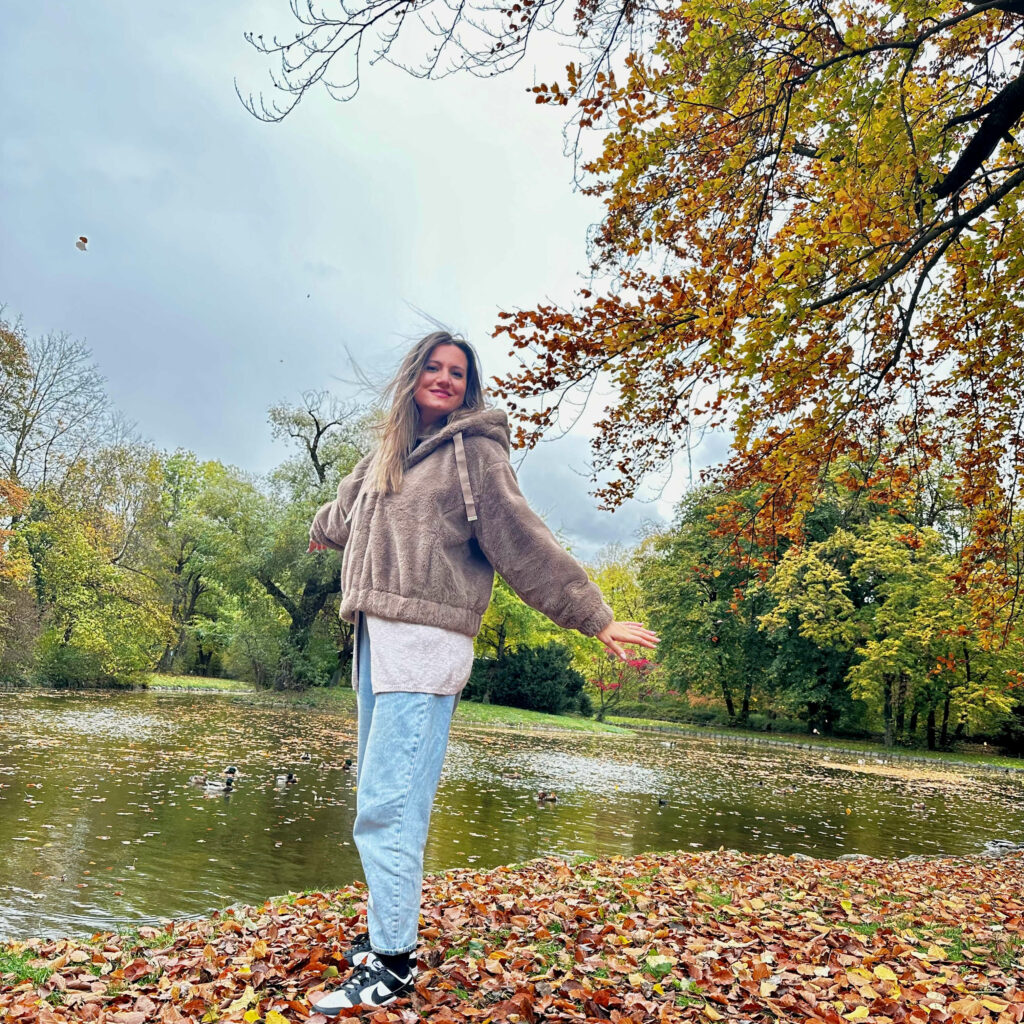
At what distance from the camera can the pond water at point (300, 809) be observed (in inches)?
238

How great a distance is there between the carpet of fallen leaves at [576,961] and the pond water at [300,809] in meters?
1.61

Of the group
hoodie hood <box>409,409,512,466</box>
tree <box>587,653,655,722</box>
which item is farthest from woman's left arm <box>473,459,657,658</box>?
tree <box>587,653,655,722</box>

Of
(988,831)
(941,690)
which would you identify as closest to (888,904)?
(988,831)

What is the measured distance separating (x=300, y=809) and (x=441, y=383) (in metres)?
7.50

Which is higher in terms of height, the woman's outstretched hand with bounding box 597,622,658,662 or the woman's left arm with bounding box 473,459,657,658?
the woman's left arm with bounding box 473,459,657,658

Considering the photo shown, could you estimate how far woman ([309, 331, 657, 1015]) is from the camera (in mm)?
2672

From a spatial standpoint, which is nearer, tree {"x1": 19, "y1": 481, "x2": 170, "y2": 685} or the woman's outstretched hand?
the woman's outstretched hand

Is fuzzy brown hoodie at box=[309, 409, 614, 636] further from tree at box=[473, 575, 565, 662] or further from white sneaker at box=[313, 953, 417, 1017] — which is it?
tree at box=[473, 575, 565, 662]

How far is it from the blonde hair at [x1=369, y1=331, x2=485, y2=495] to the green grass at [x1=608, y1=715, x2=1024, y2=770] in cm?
2811

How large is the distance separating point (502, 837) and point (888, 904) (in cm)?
422

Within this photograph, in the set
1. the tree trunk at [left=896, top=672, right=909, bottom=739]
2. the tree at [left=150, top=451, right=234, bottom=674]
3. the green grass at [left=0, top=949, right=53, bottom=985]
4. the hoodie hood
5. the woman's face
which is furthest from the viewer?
the tree at [left=150, top=451, right=234, bottom=674]

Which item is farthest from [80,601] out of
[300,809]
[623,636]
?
[623,636]

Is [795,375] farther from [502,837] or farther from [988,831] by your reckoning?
[988,831]

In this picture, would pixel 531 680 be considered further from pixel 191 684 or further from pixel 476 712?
pixel 191 684
